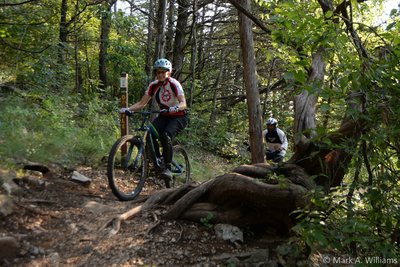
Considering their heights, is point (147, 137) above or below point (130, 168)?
above

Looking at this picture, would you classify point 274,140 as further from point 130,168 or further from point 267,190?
point 267,190

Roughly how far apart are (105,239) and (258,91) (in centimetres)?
498

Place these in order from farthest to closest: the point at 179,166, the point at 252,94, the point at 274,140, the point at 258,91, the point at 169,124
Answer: the point at 274,140
the point at 258,91
the point at 252,94
the point at 179,166
the point at 169,124

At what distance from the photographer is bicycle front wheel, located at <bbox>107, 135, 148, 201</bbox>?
5.76 m

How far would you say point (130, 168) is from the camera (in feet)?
20.3

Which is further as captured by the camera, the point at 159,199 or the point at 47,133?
the point at 47,133

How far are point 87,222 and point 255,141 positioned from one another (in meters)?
4.07

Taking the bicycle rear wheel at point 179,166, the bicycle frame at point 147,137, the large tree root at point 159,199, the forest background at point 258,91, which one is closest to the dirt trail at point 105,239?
the large tree root at point 159,199

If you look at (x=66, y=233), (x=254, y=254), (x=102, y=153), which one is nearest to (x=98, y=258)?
(x=66, y=233)

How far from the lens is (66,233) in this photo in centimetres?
423

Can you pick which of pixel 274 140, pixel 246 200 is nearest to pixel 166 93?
pixel 246 200

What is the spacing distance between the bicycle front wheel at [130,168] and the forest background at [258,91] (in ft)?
3.59

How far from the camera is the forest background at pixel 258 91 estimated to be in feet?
8.73

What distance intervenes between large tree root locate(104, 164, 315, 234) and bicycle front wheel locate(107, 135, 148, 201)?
1083mm
